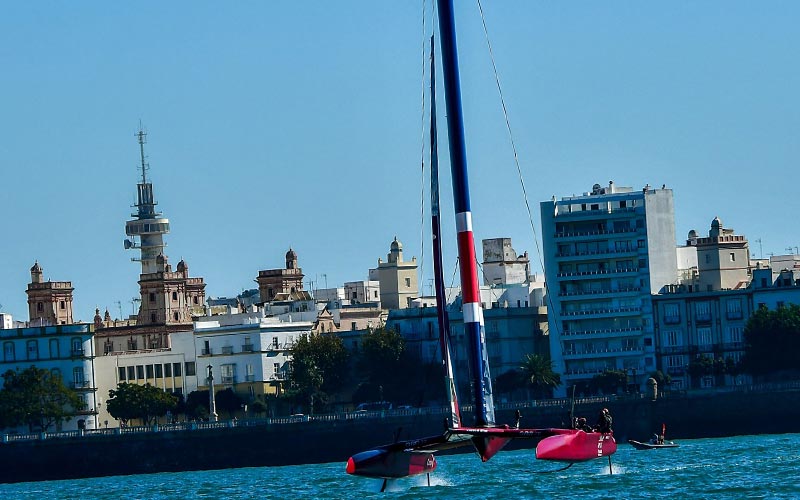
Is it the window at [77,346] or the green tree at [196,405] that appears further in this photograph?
the window at [77,346]

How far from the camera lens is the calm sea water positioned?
8031cm

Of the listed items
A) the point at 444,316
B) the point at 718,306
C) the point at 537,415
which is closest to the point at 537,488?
the point at 444,316

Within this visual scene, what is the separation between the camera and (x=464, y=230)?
6128cm

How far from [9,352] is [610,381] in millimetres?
36506

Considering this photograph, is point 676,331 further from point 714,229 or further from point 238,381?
point 238,381

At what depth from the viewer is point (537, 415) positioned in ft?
438

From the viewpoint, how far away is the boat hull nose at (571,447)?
210ft

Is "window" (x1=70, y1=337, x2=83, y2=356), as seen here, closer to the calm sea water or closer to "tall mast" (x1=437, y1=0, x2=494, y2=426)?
the calm sea water

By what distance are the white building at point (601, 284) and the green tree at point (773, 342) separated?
1043 cm

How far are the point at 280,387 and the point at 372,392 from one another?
339 inches

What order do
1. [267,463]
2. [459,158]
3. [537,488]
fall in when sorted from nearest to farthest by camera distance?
[459,158]
[537,488]
[267,463]

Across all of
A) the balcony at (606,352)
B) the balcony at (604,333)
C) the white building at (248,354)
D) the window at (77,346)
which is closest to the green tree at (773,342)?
the balcony at (606,352)

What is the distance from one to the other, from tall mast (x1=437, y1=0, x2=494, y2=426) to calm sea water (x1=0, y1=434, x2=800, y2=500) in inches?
228

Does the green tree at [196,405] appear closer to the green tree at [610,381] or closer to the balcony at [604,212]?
the green tree at [610,381]
